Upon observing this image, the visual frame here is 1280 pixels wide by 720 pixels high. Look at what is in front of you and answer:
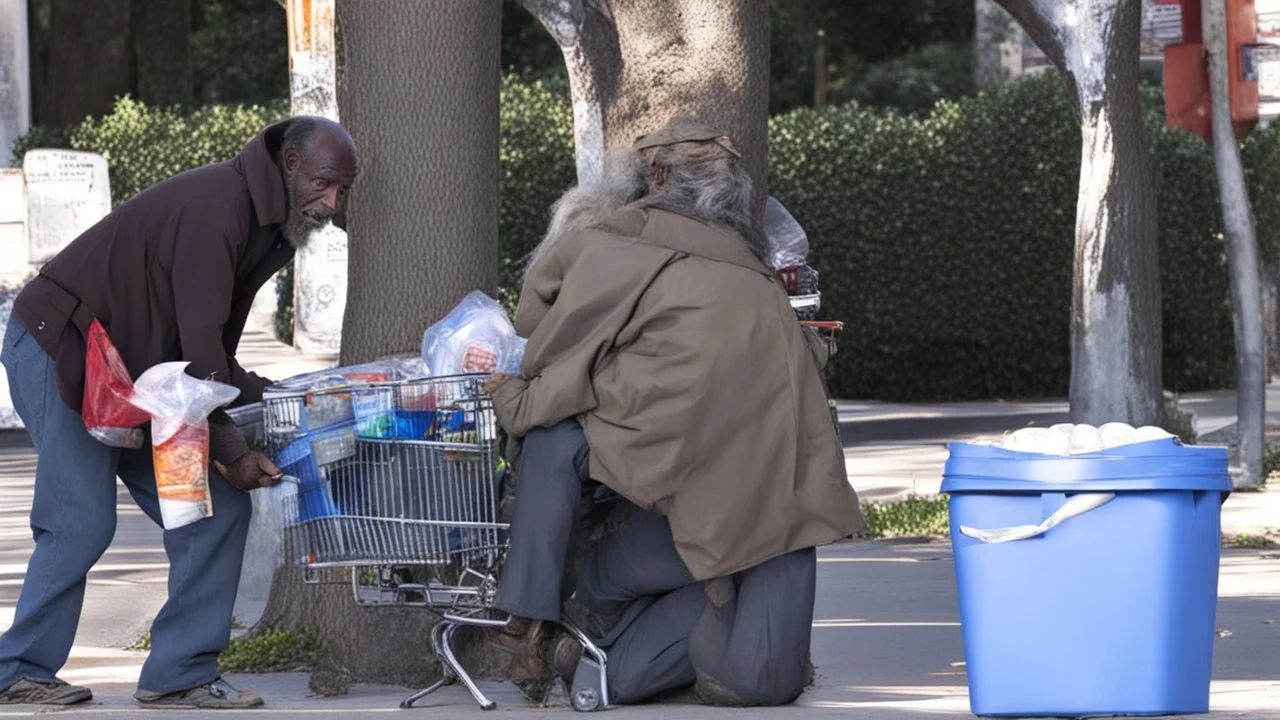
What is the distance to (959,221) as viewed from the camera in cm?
1864

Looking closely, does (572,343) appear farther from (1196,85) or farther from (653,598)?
(1196,85)

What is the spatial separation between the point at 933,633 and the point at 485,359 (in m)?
A: 2.42

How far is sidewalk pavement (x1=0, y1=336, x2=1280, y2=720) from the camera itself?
601 cm

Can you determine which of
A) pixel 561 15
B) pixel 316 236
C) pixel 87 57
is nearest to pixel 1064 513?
pixel 561 15

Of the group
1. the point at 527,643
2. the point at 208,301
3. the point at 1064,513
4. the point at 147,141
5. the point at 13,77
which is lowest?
the point at 527,643

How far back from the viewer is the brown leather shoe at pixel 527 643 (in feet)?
19.2

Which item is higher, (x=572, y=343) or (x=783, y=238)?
(x=783, y=238)

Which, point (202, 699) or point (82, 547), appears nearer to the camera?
point (82, 547)

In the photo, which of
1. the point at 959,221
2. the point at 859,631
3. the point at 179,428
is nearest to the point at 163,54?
the point at 959,221

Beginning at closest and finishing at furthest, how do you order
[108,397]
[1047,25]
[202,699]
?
[108,397] → [202,699] → [1047,25]

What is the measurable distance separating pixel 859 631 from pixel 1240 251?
17.8 ft

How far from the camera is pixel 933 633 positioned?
7609 millimetres

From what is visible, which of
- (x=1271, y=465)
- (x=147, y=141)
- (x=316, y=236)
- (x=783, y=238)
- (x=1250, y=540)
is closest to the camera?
(x=783, y=238)

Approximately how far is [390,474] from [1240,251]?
7682 mm
